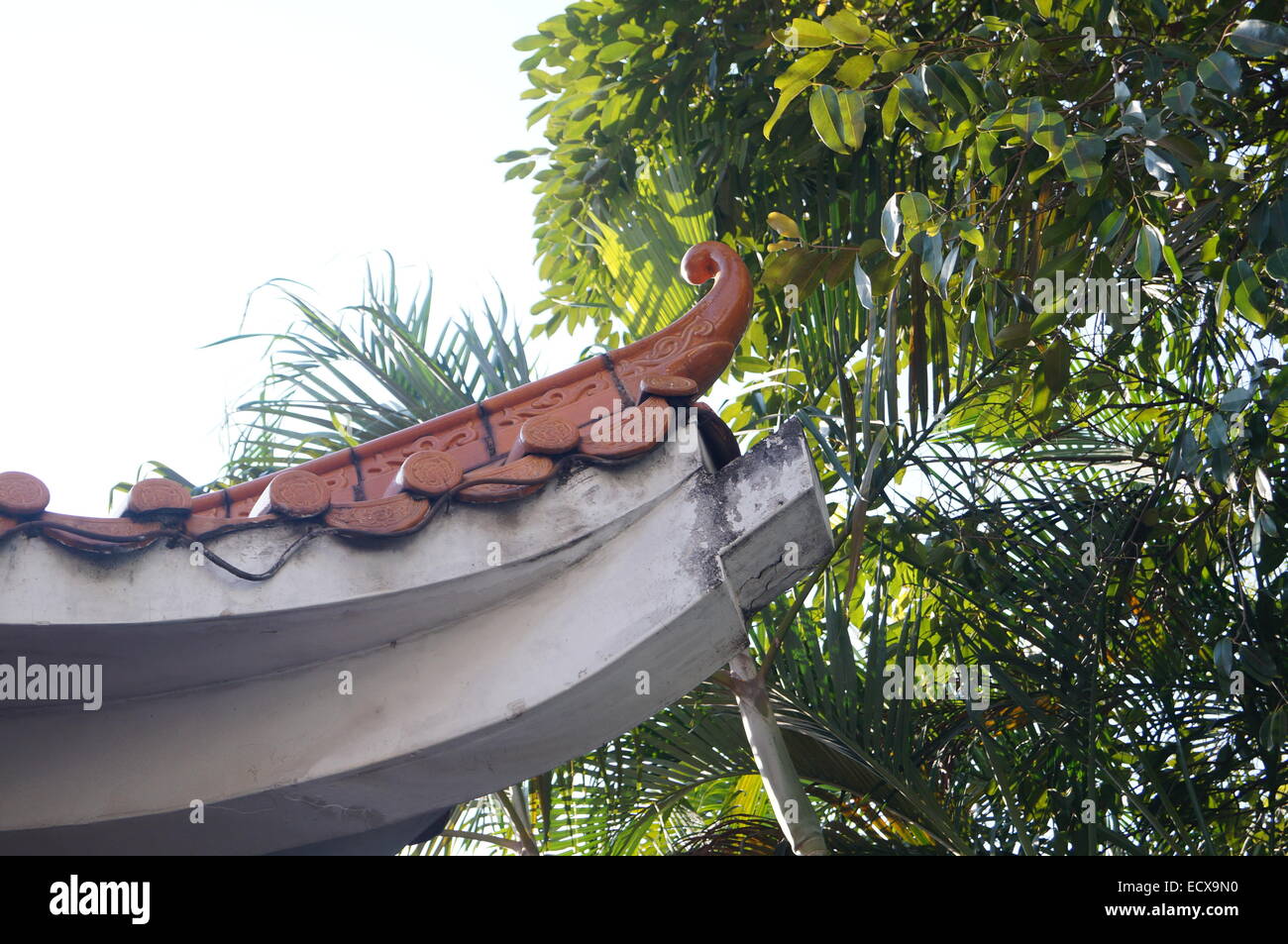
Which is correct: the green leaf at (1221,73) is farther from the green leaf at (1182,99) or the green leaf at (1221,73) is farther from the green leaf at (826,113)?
the green leaf at (826,113)

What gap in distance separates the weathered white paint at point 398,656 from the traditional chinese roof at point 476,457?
0.04 metres

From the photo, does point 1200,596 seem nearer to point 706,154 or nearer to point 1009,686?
point 1009,686

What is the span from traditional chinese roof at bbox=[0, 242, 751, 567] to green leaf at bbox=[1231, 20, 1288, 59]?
1.26m

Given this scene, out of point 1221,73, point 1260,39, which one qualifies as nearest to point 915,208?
point 1221,73

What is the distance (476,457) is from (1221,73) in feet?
6.28

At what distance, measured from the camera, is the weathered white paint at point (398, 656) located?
93.1 inches

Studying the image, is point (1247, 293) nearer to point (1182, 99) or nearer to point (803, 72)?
point (1182, 99)

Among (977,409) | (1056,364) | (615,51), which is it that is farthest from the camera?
(615,51)

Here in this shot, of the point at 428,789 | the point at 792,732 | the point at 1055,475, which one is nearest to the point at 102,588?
the point at 428,789

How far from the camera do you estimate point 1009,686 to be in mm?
4043

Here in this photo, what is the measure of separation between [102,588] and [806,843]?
7.64 feet

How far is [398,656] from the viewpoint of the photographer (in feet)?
8.24

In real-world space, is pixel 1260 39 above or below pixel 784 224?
below
